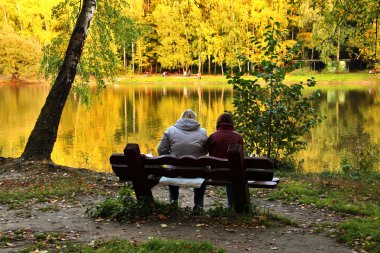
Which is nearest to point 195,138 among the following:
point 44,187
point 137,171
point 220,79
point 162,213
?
point 137,171

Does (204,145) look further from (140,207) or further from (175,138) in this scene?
(140,207)

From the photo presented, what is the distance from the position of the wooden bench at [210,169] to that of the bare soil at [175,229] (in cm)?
54

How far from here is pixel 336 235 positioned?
5.78 meters

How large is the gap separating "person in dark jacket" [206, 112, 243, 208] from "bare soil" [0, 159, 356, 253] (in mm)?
993

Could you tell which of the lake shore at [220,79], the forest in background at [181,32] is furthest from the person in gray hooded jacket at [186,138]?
the lake shore at [220,79]

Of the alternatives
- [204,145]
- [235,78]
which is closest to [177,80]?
[235,78]

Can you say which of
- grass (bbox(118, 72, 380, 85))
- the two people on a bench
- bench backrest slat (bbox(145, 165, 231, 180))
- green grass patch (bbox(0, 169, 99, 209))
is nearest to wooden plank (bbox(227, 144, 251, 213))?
bench backrest slat (bbox(145, 165, 231, 180))

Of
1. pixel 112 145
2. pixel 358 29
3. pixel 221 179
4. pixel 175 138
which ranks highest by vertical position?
pixel 358 29

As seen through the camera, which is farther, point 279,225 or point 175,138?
point 175,138

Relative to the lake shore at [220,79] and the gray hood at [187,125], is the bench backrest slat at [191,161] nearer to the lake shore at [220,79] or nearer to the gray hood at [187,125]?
the gray hood at [187,125]

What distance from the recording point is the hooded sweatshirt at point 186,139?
6.70 meters

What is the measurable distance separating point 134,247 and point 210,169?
1494 millimetres

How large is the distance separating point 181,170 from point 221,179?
55 cm

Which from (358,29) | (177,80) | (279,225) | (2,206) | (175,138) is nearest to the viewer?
(279,225)
